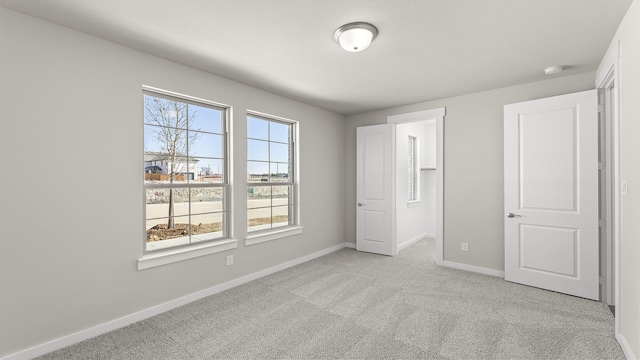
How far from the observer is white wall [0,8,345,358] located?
2025 mm

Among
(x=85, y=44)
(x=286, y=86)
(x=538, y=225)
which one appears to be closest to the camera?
(x=85, y=44)

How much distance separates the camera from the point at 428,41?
2.51 meters

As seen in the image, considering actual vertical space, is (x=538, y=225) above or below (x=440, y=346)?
above

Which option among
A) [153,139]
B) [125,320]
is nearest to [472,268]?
[125,320]

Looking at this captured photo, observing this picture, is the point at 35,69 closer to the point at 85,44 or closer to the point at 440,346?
the point at 85,44

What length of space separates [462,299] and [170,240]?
3171 mm

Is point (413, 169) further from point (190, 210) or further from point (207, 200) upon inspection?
point (190, 210)

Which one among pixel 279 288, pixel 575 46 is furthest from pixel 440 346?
pixel 575 46

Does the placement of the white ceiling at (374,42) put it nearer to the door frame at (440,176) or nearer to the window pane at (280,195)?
the door frame at (440,176)

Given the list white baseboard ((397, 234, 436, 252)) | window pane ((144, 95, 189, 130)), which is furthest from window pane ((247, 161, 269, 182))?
white baseboard ((397, 234, 436, 252))

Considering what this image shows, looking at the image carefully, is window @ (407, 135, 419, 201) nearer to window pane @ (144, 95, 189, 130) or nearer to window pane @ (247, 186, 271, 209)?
window pane @ (247, 186, 271, 209)

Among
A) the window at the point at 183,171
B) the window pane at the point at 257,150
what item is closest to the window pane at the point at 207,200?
the window at the point at 183,171

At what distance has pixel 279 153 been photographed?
4.27 meters

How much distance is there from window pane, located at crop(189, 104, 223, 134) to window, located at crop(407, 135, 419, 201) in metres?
3.98
